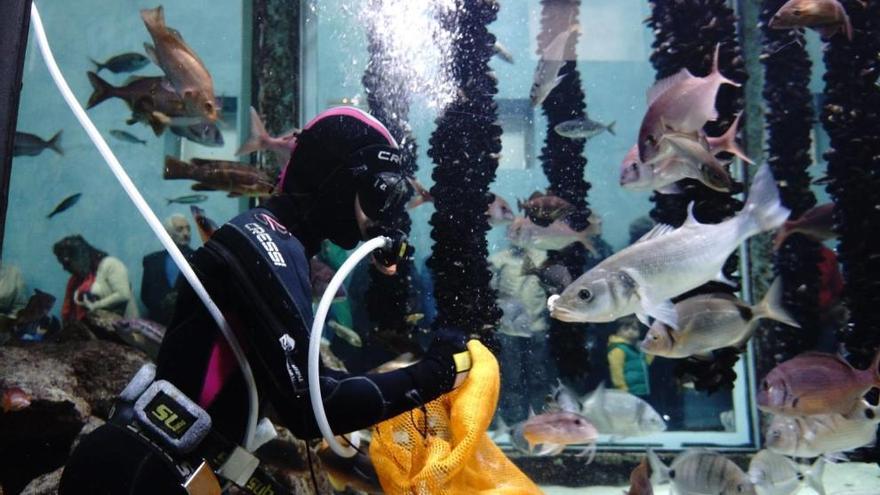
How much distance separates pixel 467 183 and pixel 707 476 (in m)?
2.14

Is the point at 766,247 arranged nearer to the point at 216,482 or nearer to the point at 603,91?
the point at 603,91

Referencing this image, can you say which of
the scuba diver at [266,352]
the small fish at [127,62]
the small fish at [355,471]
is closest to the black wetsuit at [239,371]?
the scuba diver at [266,352]

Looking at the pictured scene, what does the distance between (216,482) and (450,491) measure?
0.74 m

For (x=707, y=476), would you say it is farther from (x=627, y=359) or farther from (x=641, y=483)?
(x=627, y=359)

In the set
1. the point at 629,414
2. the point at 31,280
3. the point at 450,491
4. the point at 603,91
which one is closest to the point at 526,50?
the point at 603,91

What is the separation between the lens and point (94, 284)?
7.52 metres

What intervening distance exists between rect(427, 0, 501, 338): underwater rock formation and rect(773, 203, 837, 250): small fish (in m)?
2.42

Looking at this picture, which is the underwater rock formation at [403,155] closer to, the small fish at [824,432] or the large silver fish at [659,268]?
the large silver fish at [659,268]

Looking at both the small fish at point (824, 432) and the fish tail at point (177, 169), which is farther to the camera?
the fish tail at point (177, 169)

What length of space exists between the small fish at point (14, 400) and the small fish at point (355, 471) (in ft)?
6.18

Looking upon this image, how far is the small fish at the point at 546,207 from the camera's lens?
15.3ft

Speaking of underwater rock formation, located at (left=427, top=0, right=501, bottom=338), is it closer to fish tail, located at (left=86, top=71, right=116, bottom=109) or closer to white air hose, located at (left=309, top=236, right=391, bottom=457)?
white air hose, located at (left=309, top=236, right=391, bottom=457)

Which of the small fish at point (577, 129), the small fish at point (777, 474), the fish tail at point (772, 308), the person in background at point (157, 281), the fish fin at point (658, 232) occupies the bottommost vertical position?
the person in background at point (157, 281)

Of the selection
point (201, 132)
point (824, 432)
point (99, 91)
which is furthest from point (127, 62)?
point (824, 432)
